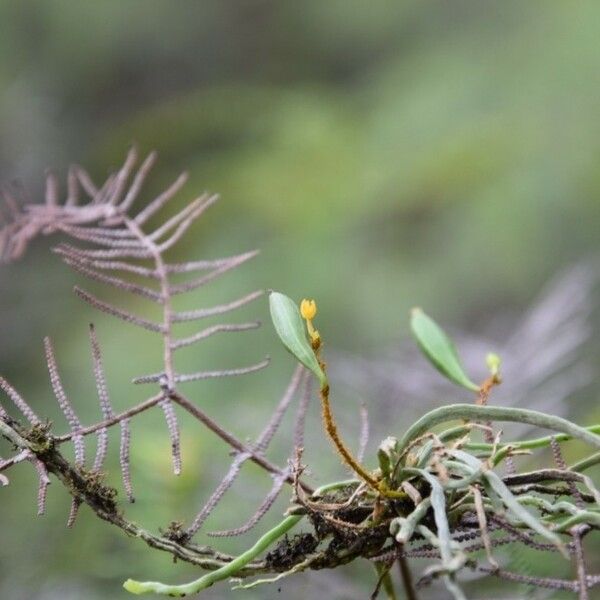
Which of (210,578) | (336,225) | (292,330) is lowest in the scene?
(210,578)

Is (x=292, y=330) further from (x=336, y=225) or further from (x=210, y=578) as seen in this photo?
(x=336, y=225)

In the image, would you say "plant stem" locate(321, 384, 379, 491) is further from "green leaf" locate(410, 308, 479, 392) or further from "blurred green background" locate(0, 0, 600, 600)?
"blurred green background" locate(0, 0, 600, 600)

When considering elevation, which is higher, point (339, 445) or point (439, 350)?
point (439, 350)

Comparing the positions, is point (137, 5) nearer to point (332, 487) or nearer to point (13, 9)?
point (13, 9)

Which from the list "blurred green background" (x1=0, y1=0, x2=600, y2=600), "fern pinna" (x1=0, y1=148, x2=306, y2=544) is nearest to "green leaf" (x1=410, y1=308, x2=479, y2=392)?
"fern pinna" (x1=0, y1=148, x2=306, y2=544)

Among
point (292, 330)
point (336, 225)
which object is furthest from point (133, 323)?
point (336, 225)

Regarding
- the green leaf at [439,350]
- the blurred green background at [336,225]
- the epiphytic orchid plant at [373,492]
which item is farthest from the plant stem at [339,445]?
the blurred green background at [336,225]

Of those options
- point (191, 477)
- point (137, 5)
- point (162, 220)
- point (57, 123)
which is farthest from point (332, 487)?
point (137, 5)
